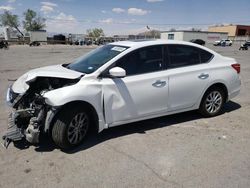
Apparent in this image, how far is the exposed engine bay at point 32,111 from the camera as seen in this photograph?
346cm

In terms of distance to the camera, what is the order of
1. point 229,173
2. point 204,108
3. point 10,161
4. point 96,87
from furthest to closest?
point 204,108, point 96,87, point 10,161, point 229,173

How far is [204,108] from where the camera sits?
499 cm

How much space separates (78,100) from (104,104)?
45 centimetres

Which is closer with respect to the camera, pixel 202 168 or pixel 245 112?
pixel 202 168

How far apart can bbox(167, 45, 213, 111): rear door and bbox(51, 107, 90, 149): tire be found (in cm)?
166

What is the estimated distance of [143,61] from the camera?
419cm

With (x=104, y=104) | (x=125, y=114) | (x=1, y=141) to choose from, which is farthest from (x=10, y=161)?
(x=125, y=114)

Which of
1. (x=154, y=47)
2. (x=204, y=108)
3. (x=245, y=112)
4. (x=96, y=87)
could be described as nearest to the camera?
(x=96, y=87)

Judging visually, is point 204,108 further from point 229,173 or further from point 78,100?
point 78,100

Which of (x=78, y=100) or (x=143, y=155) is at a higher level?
(x=78, y=100)

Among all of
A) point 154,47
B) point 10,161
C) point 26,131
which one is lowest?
point 10,161

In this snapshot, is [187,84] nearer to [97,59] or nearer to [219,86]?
[219,86]

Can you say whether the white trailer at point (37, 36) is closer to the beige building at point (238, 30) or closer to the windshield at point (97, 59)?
the windshield at point (97, 59)

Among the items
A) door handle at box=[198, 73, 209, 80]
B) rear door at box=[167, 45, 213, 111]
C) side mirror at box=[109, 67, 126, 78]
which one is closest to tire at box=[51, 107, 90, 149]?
side mirror at box=[109, 67, 126, 78]
